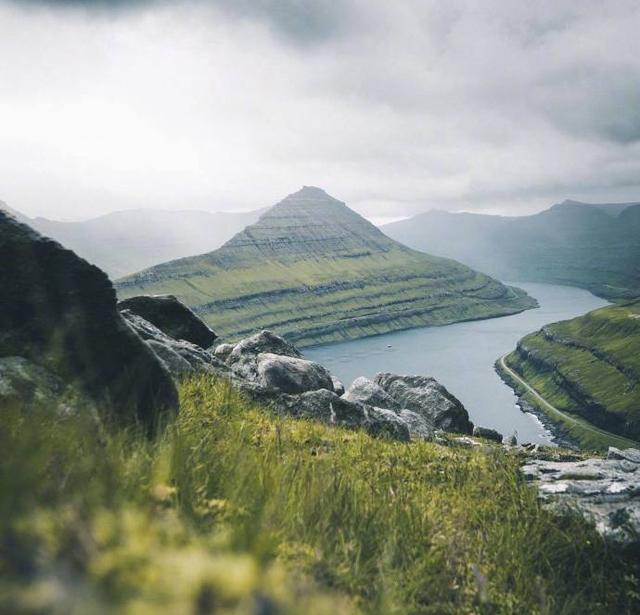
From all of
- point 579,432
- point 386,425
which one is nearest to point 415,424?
point 386,425

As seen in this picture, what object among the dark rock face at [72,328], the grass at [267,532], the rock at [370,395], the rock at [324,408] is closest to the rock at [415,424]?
the rock at [370,395]

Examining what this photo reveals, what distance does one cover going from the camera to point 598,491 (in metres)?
10.3

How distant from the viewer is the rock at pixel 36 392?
7.14 metres

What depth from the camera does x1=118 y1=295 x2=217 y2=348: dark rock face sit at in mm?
24641

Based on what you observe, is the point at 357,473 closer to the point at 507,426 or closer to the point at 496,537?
the point at 496,537

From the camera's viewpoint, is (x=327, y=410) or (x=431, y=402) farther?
(x=431, y=402)

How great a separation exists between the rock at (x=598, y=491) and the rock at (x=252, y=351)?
1361cm

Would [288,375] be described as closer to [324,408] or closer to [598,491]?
[324,408]

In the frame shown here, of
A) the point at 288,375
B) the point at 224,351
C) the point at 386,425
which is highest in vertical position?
the point at 224,351

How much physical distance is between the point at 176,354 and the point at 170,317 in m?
10.6

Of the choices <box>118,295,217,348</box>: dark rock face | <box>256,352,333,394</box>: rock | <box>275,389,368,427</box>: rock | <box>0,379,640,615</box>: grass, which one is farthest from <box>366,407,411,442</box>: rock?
<box>118,295,217,348</box>: dark rock face

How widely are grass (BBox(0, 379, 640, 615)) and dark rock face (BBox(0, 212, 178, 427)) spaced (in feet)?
3.86

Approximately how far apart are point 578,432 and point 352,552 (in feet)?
628

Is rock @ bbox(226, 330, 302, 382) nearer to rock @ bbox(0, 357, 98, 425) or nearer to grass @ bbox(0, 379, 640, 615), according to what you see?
grass @ bbox(0, 379, 640, 615)
